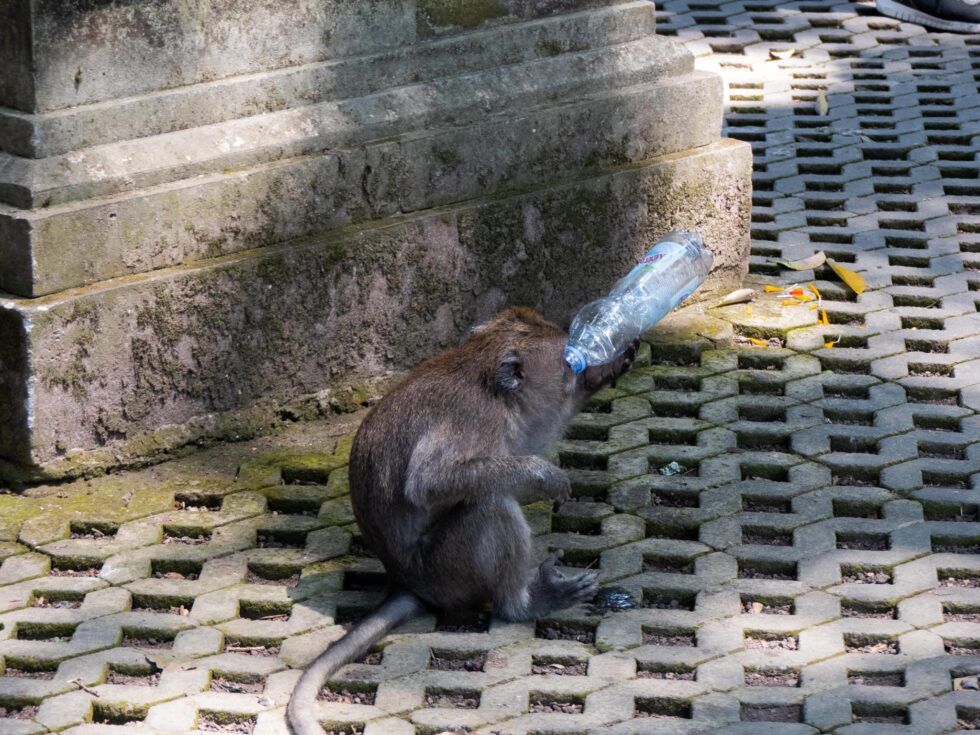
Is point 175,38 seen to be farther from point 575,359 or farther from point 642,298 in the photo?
point 642,298

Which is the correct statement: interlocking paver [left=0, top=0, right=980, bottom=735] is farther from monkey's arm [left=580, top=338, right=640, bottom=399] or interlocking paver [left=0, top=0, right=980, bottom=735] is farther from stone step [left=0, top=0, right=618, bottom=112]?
stone step [left=0, top=0, right=618, bottom=112]

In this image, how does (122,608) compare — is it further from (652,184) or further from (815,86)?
(815,86)

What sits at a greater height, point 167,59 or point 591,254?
point 167,59

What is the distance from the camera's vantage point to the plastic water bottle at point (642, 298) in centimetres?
512

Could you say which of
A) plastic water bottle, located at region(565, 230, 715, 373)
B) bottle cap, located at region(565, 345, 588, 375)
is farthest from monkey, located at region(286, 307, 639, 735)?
plastic water bottle, located at region(565, 230, 715, 373)

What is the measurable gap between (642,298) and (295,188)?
4.18 feet

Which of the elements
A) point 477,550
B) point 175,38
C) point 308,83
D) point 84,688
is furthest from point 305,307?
point 84,688

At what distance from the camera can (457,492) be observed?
14.2ft

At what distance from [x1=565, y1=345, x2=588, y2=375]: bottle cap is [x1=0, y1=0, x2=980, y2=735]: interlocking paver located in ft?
1.71

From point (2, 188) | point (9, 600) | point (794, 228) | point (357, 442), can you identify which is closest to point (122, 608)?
point (9, 600)

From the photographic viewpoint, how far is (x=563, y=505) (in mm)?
5094

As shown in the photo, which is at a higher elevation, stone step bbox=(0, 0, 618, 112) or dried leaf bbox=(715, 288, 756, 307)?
stone step bbox=(0, 0, 618, 112)

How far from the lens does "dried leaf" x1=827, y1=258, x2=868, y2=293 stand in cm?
654

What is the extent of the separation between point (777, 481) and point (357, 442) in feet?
4.90
